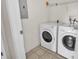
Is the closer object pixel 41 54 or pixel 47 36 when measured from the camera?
pixel 41 54

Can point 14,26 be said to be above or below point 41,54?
above

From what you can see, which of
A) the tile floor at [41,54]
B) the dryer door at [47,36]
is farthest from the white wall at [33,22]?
the dryer door at [47,36]

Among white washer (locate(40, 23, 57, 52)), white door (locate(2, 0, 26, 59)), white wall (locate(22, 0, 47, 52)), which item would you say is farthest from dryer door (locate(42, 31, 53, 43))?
white door (locate(2, 0, 26, 59))

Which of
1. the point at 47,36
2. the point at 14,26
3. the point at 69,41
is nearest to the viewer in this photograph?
the point at 14,26

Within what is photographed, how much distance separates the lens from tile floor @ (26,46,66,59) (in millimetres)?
2177

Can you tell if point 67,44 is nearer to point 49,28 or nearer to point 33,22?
point 49,28

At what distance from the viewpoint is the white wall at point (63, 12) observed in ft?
7.38

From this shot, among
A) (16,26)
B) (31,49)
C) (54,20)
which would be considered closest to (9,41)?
(16,26)

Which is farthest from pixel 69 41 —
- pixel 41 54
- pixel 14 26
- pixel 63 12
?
pixel 14 26

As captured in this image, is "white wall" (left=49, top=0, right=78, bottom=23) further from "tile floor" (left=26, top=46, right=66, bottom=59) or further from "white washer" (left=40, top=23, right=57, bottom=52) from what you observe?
"tile floor" (left=26, top=46, right=66, bottom=59)

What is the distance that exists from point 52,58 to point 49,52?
0.96 feet

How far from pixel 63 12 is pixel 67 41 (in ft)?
3.41

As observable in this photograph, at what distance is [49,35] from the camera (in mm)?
2344

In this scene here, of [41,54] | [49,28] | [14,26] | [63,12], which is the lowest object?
[41,54]
